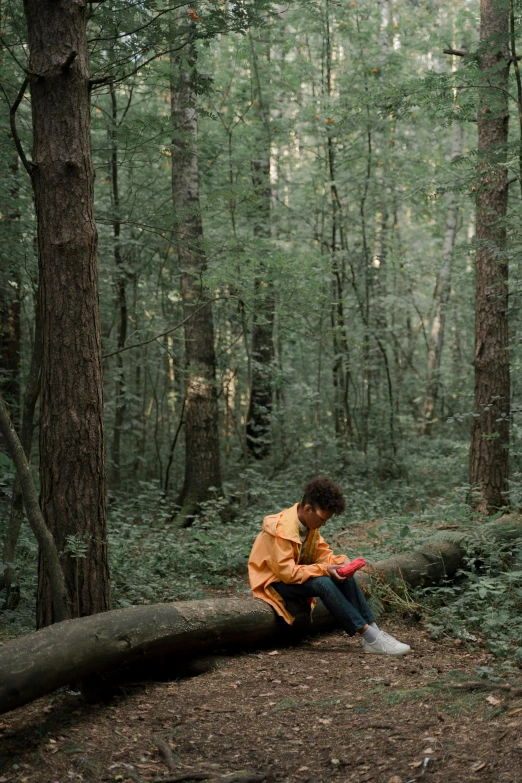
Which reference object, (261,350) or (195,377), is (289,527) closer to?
(195,377)

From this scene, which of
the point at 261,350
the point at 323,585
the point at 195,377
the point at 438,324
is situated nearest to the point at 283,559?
the point at 323,585

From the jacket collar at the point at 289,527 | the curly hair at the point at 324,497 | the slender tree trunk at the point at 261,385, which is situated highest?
the slender tree trunk at the point at 261,385

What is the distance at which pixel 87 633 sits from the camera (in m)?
3.95

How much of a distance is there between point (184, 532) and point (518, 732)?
675cm

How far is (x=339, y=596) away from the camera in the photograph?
5.34 m

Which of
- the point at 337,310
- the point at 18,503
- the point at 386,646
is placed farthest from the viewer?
the point at 337,310

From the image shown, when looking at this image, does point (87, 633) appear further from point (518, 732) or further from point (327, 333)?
point (327, 333)

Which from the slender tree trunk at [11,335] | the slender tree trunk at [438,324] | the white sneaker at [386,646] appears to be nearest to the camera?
the white sneaker at [386,646]

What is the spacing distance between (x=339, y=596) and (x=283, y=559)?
21.2 inches

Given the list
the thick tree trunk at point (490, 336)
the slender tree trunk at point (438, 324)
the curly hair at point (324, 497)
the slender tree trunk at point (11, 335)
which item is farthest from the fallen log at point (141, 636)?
the slender tree trunk at point (438, 324)

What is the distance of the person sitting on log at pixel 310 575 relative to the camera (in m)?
5.32

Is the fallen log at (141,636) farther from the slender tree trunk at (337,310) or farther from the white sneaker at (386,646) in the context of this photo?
the slender tree trunk at (337,310)

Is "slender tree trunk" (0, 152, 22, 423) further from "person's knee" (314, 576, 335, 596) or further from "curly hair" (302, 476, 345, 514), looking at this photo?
"person's knee" (314, 576, 335, 596)

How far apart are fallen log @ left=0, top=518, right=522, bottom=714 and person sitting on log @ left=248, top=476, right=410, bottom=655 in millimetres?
181
